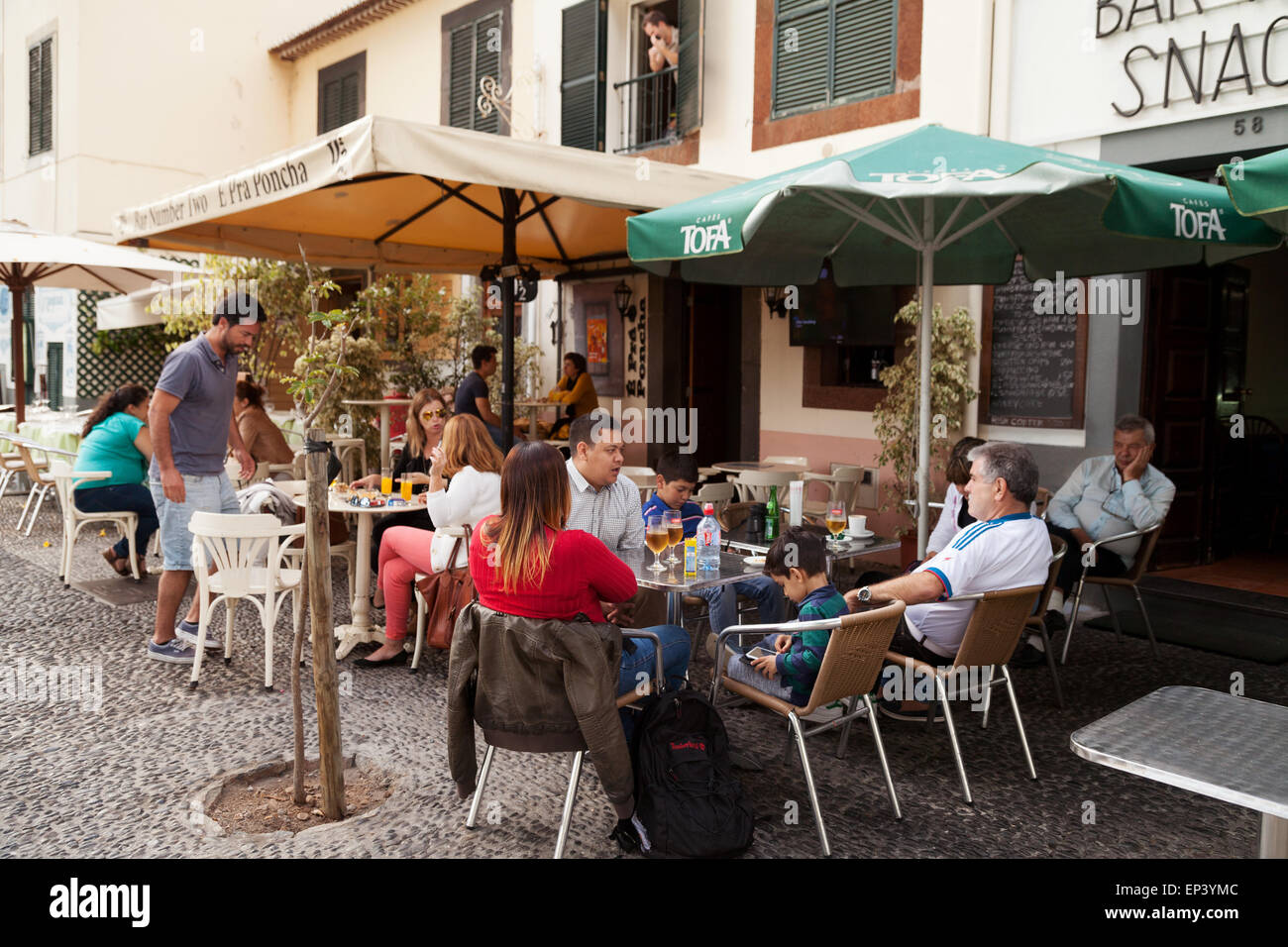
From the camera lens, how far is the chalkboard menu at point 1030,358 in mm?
7105

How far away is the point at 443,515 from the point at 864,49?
5732 millimetres

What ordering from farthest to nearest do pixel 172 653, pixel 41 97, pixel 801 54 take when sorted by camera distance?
pixel 41 97, pixel 801 54, pixel 172 653

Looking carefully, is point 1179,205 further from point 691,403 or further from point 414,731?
point 691,403

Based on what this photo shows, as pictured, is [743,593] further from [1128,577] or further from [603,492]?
[1128,577]

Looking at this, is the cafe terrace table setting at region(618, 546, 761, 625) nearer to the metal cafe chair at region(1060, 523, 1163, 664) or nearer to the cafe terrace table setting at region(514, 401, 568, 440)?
the metal cafe chair at region(1060, 523, 1163, 664)

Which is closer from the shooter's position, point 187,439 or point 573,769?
point 573,769

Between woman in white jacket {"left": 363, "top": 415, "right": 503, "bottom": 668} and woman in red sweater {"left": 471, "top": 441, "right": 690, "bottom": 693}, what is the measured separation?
1.39 m

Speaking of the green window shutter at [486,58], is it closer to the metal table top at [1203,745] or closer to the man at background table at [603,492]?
the man at background table at [603,492]

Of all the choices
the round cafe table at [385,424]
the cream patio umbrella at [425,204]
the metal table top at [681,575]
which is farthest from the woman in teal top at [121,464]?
the metal table top at [681,575]

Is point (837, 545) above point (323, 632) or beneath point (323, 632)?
above

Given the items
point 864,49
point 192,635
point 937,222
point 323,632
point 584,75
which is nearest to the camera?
point 323,632

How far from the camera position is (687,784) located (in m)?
3.24

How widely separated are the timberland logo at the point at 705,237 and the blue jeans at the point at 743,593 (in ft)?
4.92

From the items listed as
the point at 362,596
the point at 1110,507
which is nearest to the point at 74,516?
the point at 362,596
